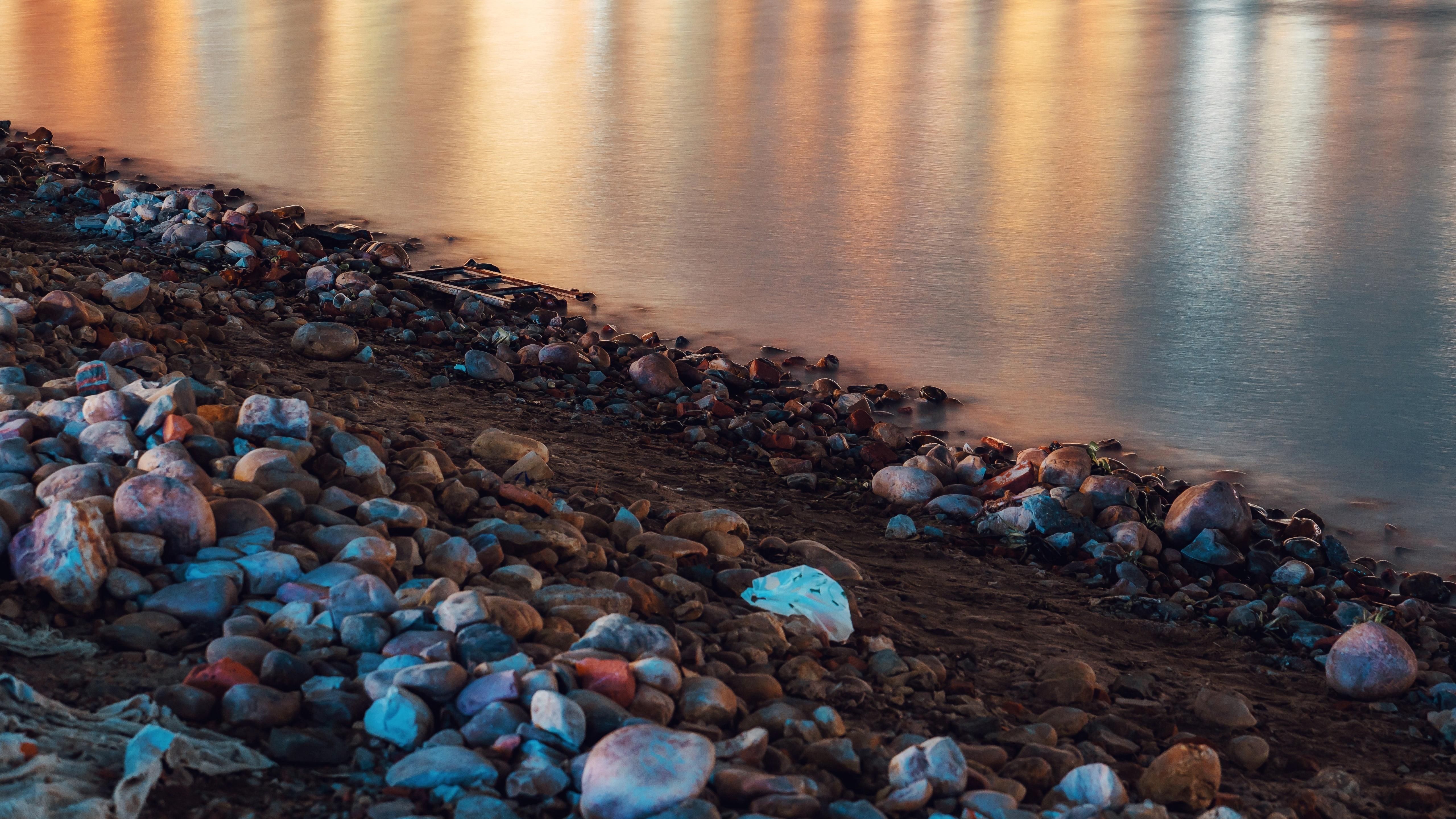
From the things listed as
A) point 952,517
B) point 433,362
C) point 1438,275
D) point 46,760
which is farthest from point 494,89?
point 46,760

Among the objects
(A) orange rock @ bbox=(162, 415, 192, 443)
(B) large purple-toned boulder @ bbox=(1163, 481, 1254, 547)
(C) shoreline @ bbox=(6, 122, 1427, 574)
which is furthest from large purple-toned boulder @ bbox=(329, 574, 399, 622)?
(C) shoreline @ bbox=(6, 122, 1427, 574)

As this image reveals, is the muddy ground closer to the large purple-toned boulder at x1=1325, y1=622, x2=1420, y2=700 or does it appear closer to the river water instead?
the large purple-toned boulder at x1=1325, y1=622, x2=1420, y2=700

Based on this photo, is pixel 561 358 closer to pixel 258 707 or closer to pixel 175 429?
pixel 175 429

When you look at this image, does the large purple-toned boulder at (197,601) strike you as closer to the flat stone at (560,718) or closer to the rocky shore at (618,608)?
the rocky shore at (618,608)

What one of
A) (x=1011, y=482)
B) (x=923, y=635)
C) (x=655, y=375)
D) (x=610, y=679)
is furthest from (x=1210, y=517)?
(x=610, y=679)

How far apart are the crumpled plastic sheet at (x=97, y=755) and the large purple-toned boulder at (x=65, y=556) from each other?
20cm

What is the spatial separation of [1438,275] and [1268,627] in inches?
124

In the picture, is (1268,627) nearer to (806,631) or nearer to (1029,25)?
(806,631)

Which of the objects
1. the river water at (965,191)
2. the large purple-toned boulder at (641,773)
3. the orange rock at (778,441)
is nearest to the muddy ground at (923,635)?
the orange rock at (778,441)

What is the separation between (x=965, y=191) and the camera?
615cm

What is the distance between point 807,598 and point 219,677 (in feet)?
3.05

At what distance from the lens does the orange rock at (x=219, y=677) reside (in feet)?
4.70

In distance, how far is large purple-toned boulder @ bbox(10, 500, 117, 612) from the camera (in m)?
1.58

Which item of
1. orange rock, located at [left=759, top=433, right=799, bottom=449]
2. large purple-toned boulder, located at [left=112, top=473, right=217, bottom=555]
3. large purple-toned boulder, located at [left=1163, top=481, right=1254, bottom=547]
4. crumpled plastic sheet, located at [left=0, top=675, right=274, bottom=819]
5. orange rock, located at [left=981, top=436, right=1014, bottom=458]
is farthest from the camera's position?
orange rock, located at [left=981, top=436, right=1014, bottom=458]
